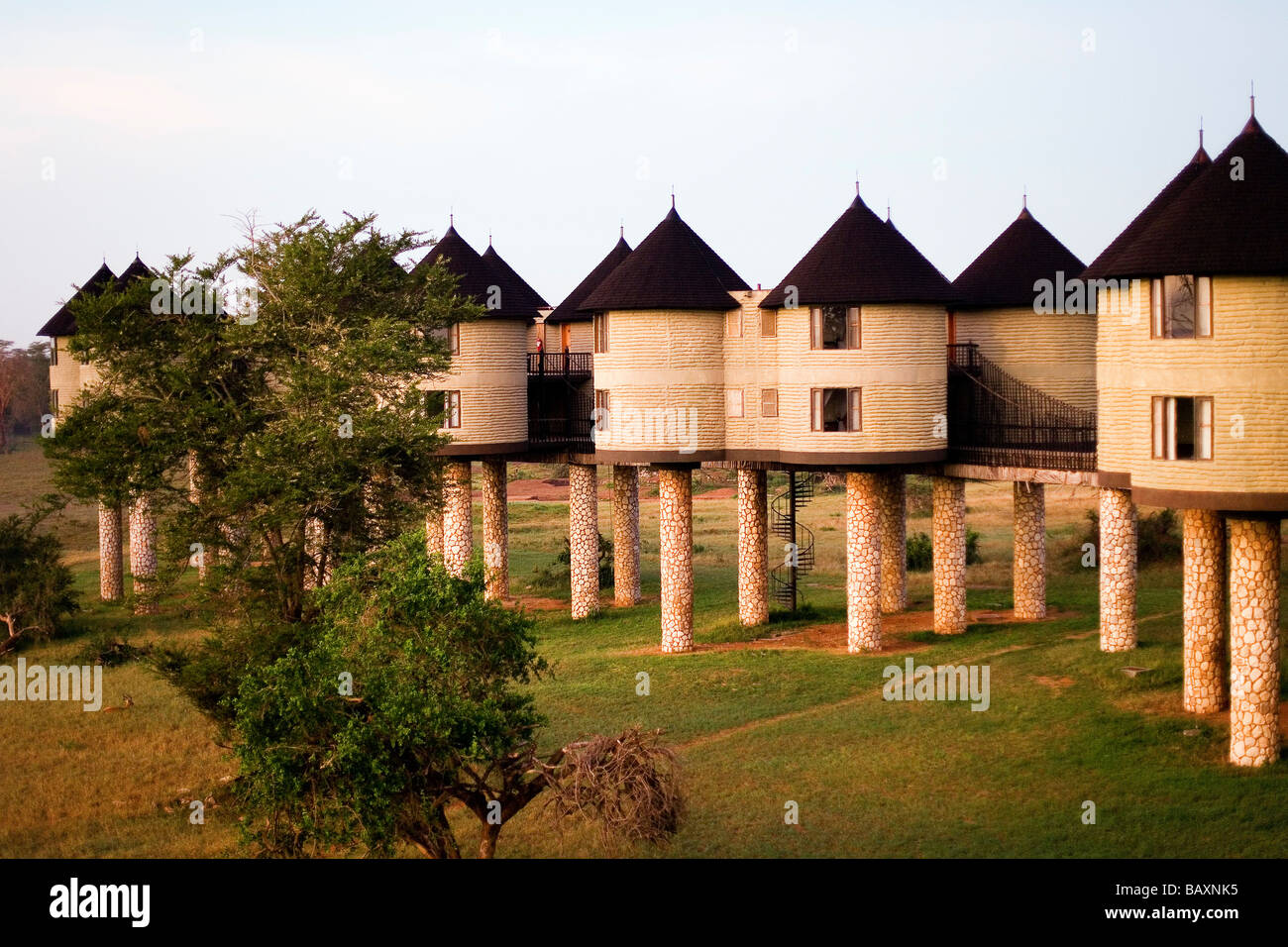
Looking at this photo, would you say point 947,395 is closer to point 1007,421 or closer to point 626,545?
point 1007,421

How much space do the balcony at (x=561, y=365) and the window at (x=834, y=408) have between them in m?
11.8

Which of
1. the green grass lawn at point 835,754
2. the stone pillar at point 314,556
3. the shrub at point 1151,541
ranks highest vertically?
the stone pillar at point 314,556

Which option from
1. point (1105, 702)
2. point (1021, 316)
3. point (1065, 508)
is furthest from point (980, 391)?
point (1065, 508)

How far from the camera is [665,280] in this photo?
3838cm

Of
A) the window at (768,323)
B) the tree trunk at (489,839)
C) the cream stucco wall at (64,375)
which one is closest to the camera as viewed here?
the tree trunk at (489,839)

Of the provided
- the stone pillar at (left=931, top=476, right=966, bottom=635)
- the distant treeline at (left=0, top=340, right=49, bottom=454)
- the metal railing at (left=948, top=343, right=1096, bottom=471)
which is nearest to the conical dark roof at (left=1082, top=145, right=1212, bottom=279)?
the metal railing at (left=948, top=343, right=1096, bottom=471)

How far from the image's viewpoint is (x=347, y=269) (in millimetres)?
31016

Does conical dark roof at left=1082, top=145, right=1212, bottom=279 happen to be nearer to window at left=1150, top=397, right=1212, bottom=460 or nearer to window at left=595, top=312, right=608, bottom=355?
window at left=1150, top=397, right=1212, bottom=460

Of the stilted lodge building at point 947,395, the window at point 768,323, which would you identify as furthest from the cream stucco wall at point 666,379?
the window at point 768,323

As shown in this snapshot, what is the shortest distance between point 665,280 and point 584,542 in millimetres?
10713

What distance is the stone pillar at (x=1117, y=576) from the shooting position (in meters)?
33.4

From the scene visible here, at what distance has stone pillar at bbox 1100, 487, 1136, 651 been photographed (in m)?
33.4

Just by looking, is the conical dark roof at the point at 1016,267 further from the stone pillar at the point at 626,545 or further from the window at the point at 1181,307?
the stone pillar at the point at 626,545
